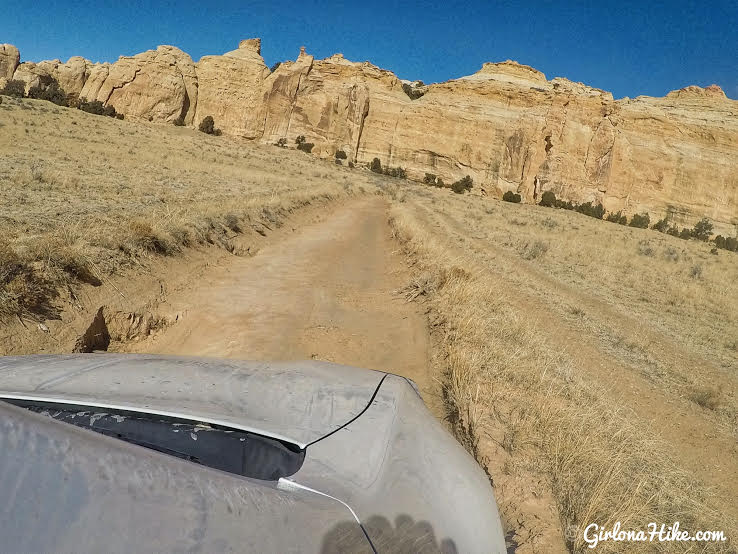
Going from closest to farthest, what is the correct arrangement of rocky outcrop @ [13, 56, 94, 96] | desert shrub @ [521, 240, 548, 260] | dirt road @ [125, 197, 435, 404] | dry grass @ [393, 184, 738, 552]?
dry grass @ [393, 184, 738, 552], dirt road @ [125, 197, 435, 404], desert shrub @ [521, 240, 548, 260], rocky outcrop @ [13, 56, 94, 96]

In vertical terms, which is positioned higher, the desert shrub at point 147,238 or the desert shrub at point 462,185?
the desert shrub at point 462,185

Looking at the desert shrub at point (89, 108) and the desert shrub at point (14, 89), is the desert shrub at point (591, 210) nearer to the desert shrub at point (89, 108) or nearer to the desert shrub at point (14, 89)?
the desert shrub at point (89, 108)

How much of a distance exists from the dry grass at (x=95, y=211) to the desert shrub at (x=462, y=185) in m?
34.5

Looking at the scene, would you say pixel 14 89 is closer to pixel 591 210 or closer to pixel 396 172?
pixel 396 172

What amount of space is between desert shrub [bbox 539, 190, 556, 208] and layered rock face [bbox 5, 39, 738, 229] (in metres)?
1.62

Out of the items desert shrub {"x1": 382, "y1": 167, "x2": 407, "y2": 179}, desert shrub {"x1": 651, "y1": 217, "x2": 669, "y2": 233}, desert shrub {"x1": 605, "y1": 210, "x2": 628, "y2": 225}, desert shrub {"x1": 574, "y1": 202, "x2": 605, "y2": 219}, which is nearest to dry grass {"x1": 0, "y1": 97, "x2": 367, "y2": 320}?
desert shrub {"x1": 382, "y1": 167, "x2": 407, "y2": 179}

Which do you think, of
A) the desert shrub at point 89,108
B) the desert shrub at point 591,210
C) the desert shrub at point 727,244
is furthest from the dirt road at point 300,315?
the desert shrub at point 591,210

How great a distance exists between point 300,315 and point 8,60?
301ft

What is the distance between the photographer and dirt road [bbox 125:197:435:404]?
4875 millimetres

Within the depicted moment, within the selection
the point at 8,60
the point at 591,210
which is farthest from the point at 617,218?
the point at 8,60

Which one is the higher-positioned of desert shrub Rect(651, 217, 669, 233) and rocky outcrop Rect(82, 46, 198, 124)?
rocky outcrop Rect(82, 46, 198, 124)

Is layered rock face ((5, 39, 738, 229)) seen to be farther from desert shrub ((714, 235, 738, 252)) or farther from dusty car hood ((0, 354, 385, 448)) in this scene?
dusty car hood ((0, 354, 385, 448))

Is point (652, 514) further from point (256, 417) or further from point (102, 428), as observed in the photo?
Result: point (102, 428)

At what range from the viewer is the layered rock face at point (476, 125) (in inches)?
2232
